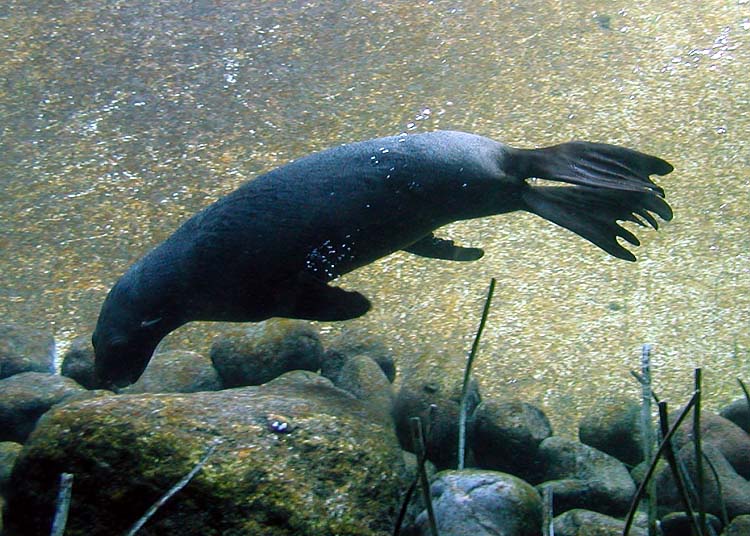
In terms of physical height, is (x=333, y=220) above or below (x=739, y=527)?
above

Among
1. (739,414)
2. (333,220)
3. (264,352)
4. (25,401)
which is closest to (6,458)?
(25,401)

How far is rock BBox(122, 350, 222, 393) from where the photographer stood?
9.64 ft

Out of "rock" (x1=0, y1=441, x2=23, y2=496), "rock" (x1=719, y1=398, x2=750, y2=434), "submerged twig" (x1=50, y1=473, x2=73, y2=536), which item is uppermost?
"submerged twig" (x1=50, y1=473, x2=73, y2=536)

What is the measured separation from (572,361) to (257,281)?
1.68m

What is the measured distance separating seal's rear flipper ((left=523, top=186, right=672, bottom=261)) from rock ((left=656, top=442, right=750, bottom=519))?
83cm

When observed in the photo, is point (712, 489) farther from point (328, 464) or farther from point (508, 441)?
point (328, 464)

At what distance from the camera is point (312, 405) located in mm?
2227

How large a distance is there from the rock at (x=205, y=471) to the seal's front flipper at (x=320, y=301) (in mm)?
774

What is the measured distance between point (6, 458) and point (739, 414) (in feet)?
8.73

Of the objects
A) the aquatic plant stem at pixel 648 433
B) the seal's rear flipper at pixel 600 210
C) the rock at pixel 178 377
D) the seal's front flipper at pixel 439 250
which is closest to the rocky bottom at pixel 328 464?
the aquatic plant stem at pixel 648 433

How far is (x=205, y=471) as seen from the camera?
5.82 ft

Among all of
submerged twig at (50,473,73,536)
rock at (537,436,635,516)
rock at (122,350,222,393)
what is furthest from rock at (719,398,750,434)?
submerged twig at (50,473,73,536)

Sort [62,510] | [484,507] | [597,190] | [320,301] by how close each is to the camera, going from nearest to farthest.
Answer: [62,510], [484,507], [320,301], [597,190]

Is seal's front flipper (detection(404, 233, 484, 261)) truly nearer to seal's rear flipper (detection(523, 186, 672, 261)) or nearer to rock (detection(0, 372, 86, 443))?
seal's rear flipper (detection(523, 186, 672, 261))
